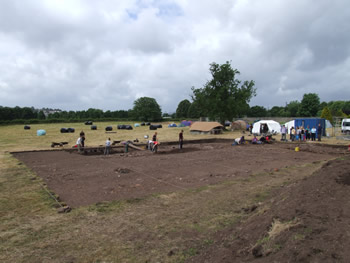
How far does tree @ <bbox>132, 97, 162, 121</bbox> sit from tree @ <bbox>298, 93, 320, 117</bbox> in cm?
5077

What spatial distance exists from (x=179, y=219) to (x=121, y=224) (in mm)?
1474

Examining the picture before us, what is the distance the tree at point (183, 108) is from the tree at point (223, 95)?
2923 inches

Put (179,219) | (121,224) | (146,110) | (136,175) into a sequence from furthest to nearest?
(146,110)
(136,175)
(179,219)
(121,224)

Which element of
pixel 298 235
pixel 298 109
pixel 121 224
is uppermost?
pixel 298 109

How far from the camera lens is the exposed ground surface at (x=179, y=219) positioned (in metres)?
4.26

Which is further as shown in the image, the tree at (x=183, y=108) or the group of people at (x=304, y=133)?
the tree at (x=183, y=108)

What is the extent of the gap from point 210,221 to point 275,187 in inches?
162

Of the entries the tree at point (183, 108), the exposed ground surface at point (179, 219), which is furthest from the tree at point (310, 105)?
the exposed ground surface at point (179, 219)

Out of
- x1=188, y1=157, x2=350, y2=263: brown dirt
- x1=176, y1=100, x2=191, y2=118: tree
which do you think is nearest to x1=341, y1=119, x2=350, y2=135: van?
x1=188, y1=157, x2=350, y2=263: brown dirt

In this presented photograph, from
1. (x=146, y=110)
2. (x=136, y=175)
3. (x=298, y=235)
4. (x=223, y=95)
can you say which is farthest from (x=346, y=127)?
(x=146, y=110)

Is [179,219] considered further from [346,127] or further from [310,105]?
[310,105]

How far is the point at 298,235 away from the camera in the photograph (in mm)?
4113

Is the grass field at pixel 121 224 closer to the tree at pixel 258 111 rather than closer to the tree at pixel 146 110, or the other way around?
the tree at pixel 146 110

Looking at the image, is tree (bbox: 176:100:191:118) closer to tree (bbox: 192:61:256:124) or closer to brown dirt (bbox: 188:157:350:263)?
tree (bbox: 192:61:256:124)
